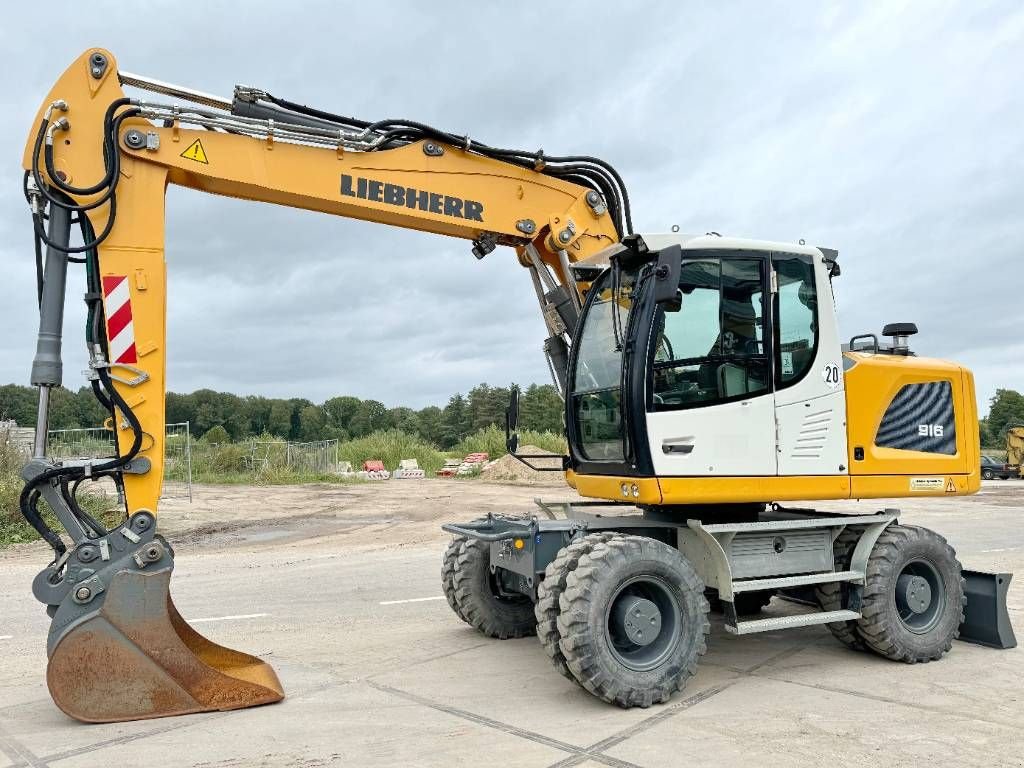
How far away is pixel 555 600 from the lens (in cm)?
504

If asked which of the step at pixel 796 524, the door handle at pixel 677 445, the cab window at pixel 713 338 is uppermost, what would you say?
the cab window at pixel 713 338

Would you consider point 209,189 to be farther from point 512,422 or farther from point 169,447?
point 169,447

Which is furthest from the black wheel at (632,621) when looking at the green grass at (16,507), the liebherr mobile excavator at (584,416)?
the green grass at (16,507)

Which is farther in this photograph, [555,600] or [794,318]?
[794,318]

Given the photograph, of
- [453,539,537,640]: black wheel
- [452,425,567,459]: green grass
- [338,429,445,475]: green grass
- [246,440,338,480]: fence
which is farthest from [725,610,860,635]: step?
[338,429,445,475]: green grass

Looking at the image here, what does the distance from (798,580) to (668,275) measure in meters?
2.35

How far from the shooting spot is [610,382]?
5.83 metres

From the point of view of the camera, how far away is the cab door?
18.1 feet

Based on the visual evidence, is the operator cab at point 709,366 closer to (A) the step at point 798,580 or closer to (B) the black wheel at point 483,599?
(A) the step at point 798,580

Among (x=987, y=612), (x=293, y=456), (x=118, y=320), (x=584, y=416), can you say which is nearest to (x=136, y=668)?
(x=118, y=320)

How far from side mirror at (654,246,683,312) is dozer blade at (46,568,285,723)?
3.40m

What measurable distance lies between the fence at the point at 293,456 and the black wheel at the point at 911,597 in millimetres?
28125

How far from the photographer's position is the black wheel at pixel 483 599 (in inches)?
→ 262

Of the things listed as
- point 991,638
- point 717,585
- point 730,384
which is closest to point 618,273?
point 730,384
